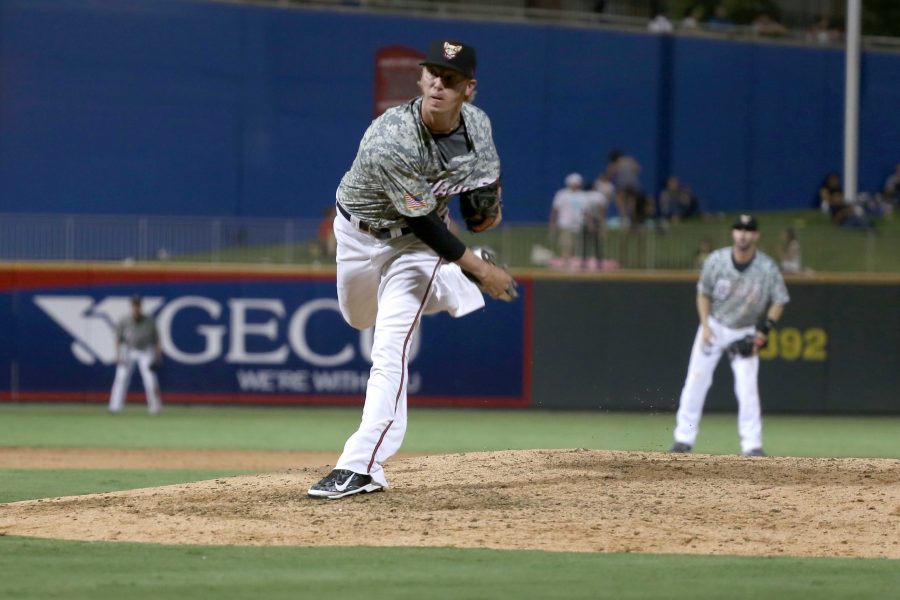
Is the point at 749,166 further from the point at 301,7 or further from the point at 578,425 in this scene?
the point at 578,425

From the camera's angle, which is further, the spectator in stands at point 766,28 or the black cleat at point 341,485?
the spectator in stands at point 766,28

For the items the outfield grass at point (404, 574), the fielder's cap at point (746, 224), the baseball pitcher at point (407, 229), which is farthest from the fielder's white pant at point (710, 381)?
the outfield grass at point (404, 574)

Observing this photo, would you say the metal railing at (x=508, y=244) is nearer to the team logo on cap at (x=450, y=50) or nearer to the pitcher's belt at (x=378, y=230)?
the pitcher's belt at (x=378, y=230)

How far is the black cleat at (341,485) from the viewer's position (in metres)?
7.23

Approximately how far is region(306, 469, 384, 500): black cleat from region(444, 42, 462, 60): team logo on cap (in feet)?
7.16

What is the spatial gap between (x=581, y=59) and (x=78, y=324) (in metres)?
12.9

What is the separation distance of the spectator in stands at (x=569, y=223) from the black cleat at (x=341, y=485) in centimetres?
1393

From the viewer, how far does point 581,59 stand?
2894 cm

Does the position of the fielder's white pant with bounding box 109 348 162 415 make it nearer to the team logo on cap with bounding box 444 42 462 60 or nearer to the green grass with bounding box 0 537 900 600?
the green grass with bounding box 0 537 900 600

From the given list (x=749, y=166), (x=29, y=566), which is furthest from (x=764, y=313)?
(x=749, y=166)

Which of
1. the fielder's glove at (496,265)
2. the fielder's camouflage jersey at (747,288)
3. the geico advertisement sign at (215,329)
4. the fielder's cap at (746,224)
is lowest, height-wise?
the geico advertisement sign at (215,329)

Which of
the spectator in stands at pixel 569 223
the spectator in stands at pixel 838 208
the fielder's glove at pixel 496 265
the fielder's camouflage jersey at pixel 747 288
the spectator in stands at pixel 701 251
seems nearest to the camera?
the fielder's glove at pixel 496 265

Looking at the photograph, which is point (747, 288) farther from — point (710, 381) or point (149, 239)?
point (149, 239)

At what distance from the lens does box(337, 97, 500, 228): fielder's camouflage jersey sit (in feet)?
22.6
